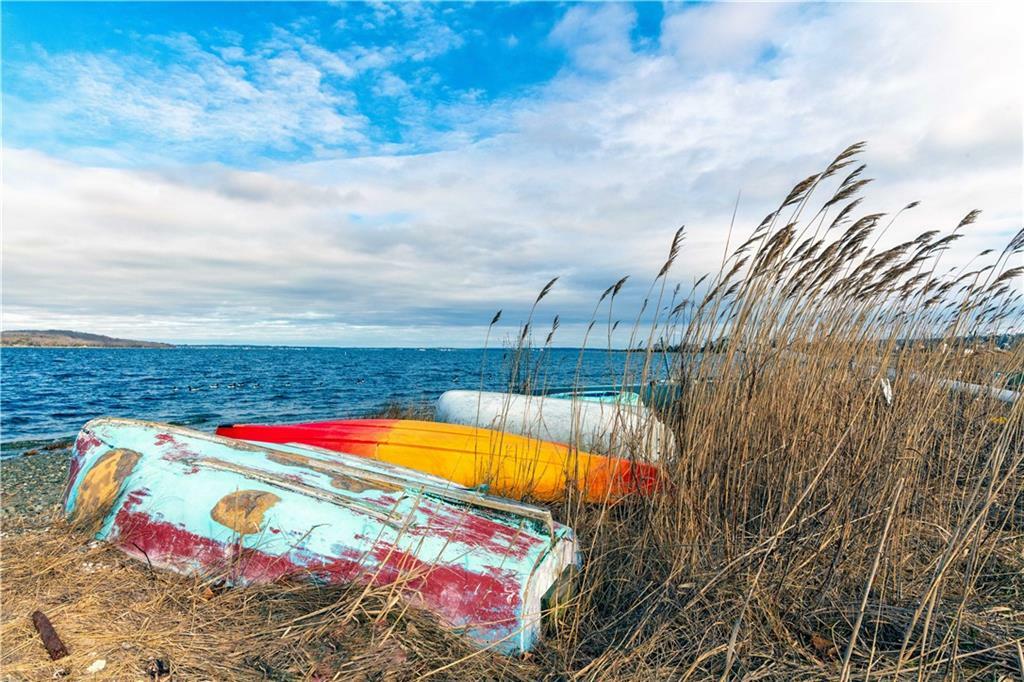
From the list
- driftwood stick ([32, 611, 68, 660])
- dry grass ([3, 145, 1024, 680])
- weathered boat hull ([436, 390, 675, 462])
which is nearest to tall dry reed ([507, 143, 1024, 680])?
dry grass ([3, 145, 1024, 680])

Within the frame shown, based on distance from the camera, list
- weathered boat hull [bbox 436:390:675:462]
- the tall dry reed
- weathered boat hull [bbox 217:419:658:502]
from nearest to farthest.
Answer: the tall dry reed
weathered boat hull [bbox 217:419:658:502]
weathered boat hull [bbox 436:390:675:462]

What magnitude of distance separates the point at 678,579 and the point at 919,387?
1657 millimetres

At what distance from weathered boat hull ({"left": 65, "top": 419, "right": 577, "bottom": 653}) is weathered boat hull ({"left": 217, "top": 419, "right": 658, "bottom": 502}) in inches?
24.8

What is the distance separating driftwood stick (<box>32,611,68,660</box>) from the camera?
7.06 feet

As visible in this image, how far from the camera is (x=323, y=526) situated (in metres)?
2.70

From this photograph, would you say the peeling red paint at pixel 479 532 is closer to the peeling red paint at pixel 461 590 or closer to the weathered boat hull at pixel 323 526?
the weathered boat hull at pixel 323 526

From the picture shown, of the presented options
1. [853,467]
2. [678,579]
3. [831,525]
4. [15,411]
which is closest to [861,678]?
[831,525]

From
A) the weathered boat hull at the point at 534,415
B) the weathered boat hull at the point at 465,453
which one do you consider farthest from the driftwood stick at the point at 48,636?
the weathered boat hull at the point at 534,415

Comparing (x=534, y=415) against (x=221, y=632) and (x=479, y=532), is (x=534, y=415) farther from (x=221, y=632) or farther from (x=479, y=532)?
(x=221, y=632)

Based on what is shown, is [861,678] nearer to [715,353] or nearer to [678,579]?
[678,579]

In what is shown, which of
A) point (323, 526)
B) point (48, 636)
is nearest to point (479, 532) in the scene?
point (323, 526)

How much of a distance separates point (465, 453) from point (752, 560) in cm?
265

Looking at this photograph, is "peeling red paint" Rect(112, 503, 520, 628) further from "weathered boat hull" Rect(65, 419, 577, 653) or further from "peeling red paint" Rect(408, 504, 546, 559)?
"peeling red paint" Rect(408, 504, 546, 559)

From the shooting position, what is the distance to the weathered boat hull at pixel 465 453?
3654 millimetres
